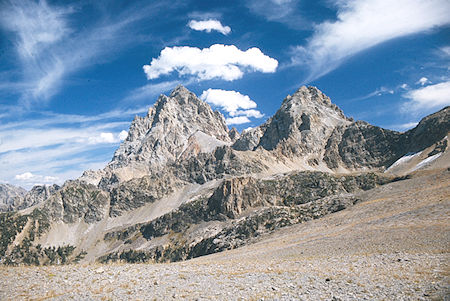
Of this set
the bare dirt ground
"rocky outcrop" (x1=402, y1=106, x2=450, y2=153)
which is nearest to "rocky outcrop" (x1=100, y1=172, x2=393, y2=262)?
the bare dirt ground

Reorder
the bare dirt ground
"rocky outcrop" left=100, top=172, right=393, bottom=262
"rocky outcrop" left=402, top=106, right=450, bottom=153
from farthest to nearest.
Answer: "rocky outcrop" left=402, top=106, right=450, bottom=153
"rocky outcrop" left=100, top=172, right=393, bottom=262
the bare dirt ground

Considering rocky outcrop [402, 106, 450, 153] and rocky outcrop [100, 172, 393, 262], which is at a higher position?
rocky outcrop [402, 106, 450, 153]

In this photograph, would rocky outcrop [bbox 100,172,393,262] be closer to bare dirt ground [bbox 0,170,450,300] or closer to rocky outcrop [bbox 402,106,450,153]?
bare dirt ground [bbox 0,170,450,300]

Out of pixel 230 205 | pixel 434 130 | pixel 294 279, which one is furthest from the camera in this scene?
pixel 434 130

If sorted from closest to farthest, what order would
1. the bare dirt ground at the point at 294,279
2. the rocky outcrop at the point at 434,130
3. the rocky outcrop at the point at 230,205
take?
the bare dirt ground at the point at 294,279
the rocky outcrop at the point at 230,205
the rocky outcrop at the point at 434,130

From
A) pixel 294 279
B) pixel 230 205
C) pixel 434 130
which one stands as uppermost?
pixel 434 130

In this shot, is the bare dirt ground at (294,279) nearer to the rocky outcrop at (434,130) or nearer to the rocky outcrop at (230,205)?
the rocky outcrop at (230,205)

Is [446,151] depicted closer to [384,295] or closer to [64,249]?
[384,295]

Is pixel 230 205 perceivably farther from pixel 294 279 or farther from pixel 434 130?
pixel 434 130

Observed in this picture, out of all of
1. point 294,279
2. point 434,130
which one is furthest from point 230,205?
point 434,130

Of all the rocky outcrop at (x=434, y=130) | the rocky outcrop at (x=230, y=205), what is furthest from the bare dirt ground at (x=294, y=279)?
the rocky outcrop at (x=434, y=130)

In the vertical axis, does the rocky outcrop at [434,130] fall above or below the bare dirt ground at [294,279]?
above

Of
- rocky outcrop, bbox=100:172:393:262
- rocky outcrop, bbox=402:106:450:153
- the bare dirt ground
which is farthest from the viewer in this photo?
rocky outcrop, bbox=402:106:450:153

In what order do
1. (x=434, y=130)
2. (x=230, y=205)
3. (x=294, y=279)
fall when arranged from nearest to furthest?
(x=294, y=279) → (x=230, y=205) → (x=434, y=130)
